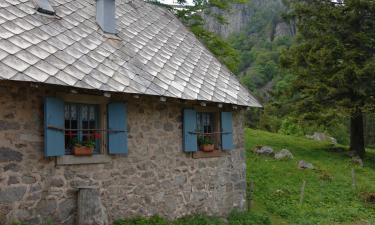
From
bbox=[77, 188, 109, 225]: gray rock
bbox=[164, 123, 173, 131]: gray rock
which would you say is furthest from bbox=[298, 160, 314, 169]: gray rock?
bbox=[77, 188, 109, 225]: gray rock

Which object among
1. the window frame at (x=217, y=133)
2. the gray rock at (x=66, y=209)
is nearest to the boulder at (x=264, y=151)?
the window frame at (x=217, y=133)

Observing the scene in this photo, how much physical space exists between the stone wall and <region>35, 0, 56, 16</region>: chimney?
2.26 metres

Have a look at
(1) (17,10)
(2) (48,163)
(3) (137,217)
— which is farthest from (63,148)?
(1) (17,10)

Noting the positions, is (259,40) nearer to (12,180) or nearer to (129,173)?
(129,173)

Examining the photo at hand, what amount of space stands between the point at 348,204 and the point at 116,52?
851cm

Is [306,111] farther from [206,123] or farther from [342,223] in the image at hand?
[206,123]

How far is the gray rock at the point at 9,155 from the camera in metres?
6.71

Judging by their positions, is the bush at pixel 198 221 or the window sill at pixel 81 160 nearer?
the window sill at pixel 81 160

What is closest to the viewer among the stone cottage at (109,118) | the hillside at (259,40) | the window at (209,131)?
the stone cottage at (109,118)

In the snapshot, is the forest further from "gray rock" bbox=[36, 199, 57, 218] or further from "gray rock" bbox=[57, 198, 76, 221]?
"gray rock" bbox=[36, 199, 57, 218]

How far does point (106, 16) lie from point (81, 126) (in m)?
3.14

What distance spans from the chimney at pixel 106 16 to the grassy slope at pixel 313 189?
6222 millimetres

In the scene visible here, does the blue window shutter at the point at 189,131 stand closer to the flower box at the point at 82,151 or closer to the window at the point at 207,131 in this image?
the window at the point at 207,131

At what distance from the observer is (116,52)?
934cm
